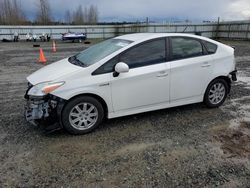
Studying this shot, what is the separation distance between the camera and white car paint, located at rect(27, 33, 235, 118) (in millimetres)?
3818

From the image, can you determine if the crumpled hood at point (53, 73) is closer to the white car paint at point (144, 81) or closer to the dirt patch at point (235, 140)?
the white car paint at point (144, 81)

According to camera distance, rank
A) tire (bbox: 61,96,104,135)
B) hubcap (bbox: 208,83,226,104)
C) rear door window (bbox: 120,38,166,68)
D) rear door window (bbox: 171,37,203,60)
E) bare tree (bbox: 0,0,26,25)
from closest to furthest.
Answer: tire (bbox: 61,96,104,135) < rear door window (bbox: 120,38,166,68) < rear door window (bbox: 171,37,203,60) < hubcap (bbox: 208,83,226,104) < bare tree (bbox: 0,0,26,25)

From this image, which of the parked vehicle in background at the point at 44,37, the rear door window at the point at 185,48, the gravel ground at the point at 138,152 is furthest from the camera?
the parked vehicle in background at the point at 44,37

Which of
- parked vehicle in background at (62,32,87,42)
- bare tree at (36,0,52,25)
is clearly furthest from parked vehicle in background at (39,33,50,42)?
bare tree at (36,0,52,25)

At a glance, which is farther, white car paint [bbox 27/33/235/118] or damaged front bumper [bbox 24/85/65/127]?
white car paint [bbox 27/33/235/118]

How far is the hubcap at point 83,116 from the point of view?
384 centimetres

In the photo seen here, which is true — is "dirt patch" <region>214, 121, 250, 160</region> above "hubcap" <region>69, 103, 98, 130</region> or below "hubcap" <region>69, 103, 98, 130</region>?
below

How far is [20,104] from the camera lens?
5406 millimetres

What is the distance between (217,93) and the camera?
5039 mm

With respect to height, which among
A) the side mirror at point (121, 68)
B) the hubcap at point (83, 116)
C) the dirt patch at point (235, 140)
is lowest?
the dirt patch at point (235, 140)

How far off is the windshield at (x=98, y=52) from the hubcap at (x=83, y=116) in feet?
2.42

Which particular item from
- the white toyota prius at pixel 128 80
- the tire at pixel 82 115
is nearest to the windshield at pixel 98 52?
the white toyota prius at pixel 128 80

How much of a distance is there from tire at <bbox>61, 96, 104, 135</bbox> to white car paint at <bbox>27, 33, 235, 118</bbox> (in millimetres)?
135

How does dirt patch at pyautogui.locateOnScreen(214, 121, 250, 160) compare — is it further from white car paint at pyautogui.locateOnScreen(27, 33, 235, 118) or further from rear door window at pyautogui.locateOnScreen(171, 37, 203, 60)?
rear door window at pyautogui.locateOnScreen(171, 37, 203, 60)
